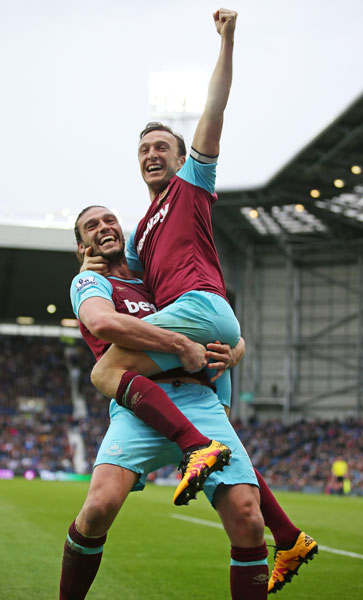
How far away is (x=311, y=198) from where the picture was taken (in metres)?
33.1

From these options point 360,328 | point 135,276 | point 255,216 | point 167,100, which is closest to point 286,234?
point 255,216

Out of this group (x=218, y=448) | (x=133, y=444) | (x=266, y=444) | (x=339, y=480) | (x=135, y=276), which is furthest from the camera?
(x=266, y=444)

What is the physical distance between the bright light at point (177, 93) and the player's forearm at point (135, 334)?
3476cm

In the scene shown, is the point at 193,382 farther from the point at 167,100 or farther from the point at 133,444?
the point at 167,100

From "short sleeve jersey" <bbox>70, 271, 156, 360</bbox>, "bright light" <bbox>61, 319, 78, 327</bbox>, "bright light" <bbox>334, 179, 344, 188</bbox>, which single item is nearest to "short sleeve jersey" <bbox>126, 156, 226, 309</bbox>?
"short sleeve jersey" <bbox>70, 271, 156, 360</bbox>

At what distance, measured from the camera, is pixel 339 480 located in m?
26.7

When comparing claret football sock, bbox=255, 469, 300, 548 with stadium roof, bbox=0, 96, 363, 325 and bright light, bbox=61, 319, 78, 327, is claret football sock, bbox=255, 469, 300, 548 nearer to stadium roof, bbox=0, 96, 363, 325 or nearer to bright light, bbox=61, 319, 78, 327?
stadium roof, bbox=0, 96, 363, 325

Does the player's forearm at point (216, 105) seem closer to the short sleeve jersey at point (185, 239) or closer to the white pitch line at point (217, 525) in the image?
the short sleeve jersey at point (185, 239)

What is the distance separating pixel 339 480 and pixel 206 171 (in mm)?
24730

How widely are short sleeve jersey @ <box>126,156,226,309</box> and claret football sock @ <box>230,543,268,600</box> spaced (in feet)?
3.77

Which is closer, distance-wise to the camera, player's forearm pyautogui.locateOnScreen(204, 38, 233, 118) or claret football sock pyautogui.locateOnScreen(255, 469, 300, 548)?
player's forearm pyautogui.locateOnScreen(204, 38, 233, 118)

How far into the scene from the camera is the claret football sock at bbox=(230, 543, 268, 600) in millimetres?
3189

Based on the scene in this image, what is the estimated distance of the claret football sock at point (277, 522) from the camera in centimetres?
375

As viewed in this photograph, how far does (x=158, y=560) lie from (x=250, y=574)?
4.08 metres
